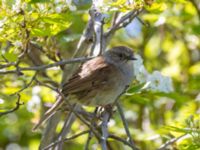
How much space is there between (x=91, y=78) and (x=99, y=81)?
76mm

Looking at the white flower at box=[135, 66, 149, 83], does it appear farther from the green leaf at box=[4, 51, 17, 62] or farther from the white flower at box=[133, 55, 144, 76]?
the green leaf at box=[4, 51, 17, 62]

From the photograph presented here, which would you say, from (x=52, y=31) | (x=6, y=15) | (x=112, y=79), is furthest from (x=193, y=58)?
(x=6, y=15)

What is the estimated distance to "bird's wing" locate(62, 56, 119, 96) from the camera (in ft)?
16.8

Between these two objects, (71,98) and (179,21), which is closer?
(71,98)

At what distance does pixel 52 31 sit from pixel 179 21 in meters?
2.72

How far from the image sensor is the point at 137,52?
705 centimetres

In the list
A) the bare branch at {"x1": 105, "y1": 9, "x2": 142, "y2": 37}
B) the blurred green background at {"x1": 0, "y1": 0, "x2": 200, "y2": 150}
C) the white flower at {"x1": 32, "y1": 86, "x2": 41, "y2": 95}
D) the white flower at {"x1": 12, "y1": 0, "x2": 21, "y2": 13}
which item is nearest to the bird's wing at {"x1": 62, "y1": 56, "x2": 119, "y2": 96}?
the blurred green background at {"x1": 0, "y1": 0, "x2": 200, "y2": 150}

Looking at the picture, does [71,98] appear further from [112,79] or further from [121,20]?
[121,20]

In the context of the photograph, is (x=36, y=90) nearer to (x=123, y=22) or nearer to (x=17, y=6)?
(x=123, y=22)

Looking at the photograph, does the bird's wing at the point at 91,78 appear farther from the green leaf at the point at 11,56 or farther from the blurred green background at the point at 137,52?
the green leaf at the point at 11,56

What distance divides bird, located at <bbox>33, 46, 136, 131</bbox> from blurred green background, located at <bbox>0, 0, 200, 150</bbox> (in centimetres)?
15

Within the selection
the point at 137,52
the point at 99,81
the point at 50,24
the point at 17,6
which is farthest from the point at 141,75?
the point at 137,52

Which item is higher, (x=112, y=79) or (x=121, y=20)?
(x=121, y=20)

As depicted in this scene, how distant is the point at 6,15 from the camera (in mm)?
3516
